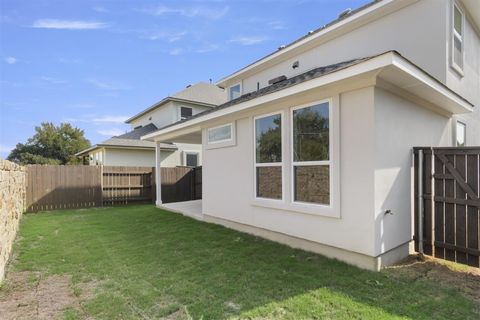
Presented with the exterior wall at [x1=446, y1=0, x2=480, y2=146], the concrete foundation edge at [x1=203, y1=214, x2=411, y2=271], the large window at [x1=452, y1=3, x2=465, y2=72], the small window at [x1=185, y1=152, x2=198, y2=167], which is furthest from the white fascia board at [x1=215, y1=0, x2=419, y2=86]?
the small window at [x1=185, y1=152, x2=198, y2=167]

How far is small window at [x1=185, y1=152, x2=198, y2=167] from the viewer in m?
19.6

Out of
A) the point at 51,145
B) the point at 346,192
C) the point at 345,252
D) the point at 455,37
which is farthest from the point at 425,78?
the point at 51,145

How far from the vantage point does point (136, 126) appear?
82.6 feet

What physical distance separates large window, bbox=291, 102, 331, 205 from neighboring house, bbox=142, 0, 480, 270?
2 cm

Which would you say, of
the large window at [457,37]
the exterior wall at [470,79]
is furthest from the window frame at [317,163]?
the large window at [457,37]

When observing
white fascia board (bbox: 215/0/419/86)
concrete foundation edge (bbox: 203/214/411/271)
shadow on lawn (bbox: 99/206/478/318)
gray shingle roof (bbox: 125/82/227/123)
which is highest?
gray shingle roof (bbox: 125/82/227/123)

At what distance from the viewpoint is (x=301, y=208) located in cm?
546

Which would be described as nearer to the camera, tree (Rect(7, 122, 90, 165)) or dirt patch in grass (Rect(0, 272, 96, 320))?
dirt patch in grass (Rect(0, 272, 96, 320))

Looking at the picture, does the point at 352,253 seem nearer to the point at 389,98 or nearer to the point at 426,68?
the point at 389,98

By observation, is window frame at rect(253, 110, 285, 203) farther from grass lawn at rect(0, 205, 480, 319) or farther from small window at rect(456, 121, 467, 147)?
small window at rect(456, 121, 467, 147)

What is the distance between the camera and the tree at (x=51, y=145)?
118ft

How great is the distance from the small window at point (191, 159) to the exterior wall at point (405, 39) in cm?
1264

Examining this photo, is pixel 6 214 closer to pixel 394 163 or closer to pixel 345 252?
pixel 345 252

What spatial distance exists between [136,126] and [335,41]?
67.9 ft
